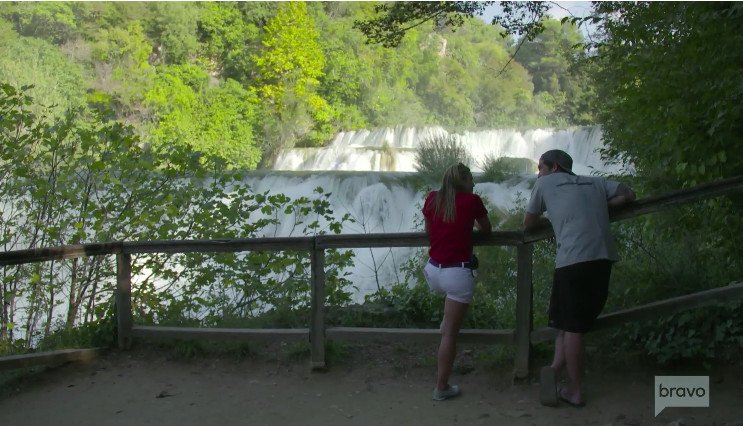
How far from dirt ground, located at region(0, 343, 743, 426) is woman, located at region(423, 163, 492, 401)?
0.43 meters

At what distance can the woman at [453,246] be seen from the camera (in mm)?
4895

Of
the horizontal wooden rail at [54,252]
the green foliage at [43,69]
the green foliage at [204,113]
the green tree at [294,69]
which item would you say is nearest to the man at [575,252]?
the horizontal wooden rail at [54,252]

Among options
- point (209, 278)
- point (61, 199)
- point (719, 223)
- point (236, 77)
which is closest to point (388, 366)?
point (209, 278)

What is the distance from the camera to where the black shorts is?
4570 millimetres

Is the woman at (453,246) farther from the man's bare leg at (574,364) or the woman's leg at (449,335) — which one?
the man's bare leg at (574,364)

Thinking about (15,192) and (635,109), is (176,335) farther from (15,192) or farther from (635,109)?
(635,109)

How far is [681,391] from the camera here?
185 inches

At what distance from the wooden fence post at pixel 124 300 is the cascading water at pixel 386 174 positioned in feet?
8.24

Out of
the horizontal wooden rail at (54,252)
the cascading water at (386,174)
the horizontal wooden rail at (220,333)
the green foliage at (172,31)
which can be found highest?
the green foliage at (172,31)

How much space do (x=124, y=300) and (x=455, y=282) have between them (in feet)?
9.20

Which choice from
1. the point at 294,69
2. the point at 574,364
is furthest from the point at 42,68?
the point at 574,364

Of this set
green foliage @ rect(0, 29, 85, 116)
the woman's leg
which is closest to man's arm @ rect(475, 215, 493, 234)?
Answer: the woman's leg

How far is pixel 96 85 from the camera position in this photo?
39.4m

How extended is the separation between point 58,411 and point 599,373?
11.8 feet
